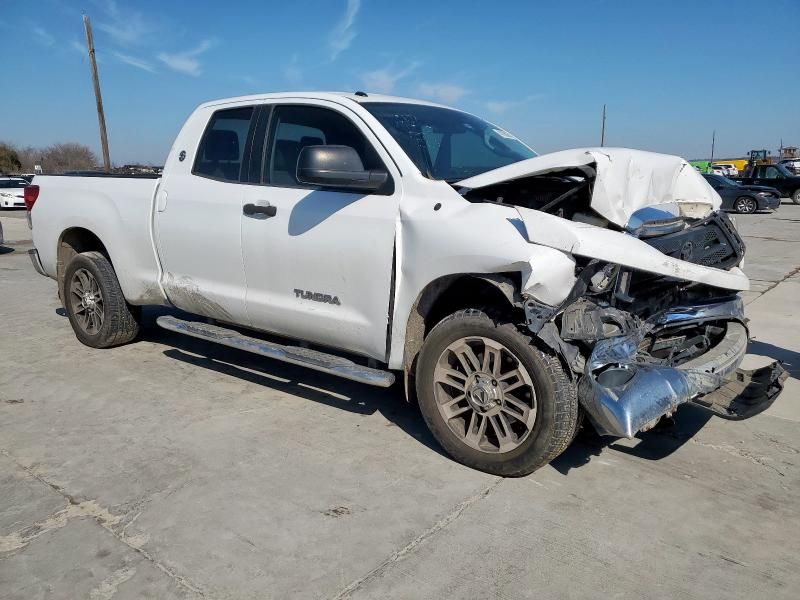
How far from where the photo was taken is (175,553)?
2.90 meters

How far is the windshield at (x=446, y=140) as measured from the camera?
13.3 feet

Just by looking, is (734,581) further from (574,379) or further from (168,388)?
(168,388)

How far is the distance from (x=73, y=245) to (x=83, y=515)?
3533 millimetres

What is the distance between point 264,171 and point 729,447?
3.32 m

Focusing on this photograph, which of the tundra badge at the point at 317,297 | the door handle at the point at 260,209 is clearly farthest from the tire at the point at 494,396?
the door handle at the point at 260,209

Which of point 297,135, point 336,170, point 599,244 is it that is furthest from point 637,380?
point 297,135

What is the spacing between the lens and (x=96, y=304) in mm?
5879

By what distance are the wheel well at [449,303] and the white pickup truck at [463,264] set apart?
11 millimetres

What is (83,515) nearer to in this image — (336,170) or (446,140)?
(336,170)

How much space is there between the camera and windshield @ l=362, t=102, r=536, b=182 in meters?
4.05

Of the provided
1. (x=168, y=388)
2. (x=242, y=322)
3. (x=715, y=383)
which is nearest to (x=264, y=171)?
(x=242, y=322)

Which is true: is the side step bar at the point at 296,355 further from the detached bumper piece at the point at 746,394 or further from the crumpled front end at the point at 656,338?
the detached bumper piece at the point at 746,394

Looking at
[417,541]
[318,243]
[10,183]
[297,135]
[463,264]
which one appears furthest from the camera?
[10,183]

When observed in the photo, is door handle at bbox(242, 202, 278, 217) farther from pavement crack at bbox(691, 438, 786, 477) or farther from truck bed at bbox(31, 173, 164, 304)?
pavement crack at bbox(691, 438, 786, 477)
